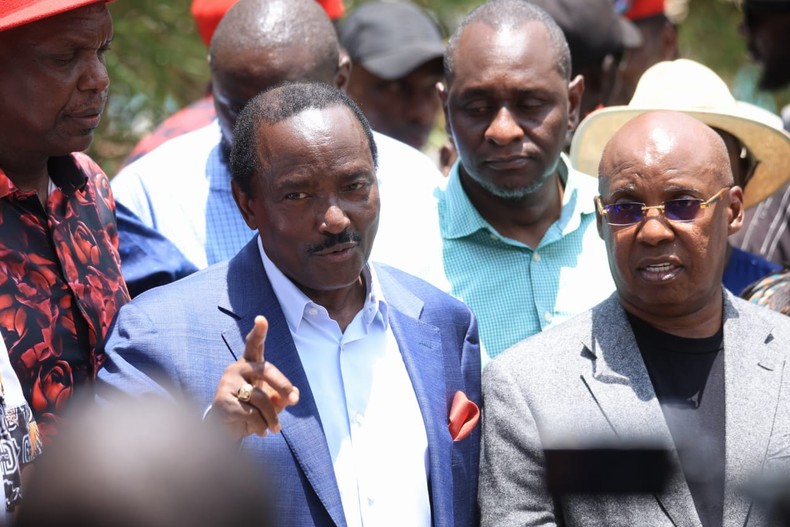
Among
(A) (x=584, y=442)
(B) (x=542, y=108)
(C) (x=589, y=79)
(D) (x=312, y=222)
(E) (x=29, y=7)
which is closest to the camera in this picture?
(A) (x=584, y=442)

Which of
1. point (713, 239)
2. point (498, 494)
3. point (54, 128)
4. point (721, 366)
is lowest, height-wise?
point (498, 494)

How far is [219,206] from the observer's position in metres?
4.32

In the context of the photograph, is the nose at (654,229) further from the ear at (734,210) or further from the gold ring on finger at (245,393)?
the gold ring on finger at (245,393)

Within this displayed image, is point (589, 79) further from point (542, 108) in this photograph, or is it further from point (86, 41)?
point (86, 41)

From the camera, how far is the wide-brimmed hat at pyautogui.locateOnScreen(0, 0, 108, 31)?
9.94ft

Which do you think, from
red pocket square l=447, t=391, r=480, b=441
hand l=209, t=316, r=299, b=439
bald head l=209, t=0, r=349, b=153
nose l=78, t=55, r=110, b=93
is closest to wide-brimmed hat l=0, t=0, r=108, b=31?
nose l=78, t=55, r=110, b=93

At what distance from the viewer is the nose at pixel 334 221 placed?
327 cm

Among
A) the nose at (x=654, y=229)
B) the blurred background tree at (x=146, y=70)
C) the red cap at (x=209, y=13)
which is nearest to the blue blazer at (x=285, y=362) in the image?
the nose at (x=654, y=229)

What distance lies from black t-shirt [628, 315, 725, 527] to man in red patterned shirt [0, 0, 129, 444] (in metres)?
1.56

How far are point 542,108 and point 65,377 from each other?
1.97 metres

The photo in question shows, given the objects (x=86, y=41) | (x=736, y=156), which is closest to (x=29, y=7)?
(x=86, y=41)

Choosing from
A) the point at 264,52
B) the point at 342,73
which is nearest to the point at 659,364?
the point at 264,52

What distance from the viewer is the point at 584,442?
1.51 m

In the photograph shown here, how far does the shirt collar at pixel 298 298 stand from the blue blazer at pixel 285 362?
0.07ft
